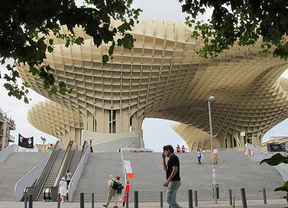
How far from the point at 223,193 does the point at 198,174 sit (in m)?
4.00

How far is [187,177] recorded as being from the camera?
20047 mm

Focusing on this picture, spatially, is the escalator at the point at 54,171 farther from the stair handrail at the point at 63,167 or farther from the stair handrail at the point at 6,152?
the stair handrail at the point at 6,152

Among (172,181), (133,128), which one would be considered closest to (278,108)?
(133,128)

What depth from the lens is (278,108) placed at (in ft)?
192

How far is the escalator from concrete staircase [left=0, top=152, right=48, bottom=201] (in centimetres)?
133

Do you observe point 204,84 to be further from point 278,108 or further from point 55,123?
point 55,123

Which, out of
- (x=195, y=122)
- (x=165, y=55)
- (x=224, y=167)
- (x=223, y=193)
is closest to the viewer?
(x=223, y=193)

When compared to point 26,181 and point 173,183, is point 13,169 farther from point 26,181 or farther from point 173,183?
point 173,183

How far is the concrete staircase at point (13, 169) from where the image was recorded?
17516 mm

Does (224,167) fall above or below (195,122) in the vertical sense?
below

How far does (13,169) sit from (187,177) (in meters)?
12.3

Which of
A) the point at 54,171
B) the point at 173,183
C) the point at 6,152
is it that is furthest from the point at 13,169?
the point at 173,183

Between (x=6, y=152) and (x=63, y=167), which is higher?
(x=6, y=152)

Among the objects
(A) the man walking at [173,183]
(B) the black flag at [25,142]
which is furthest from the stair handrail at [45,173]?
(B) the black flag at [25,142]
